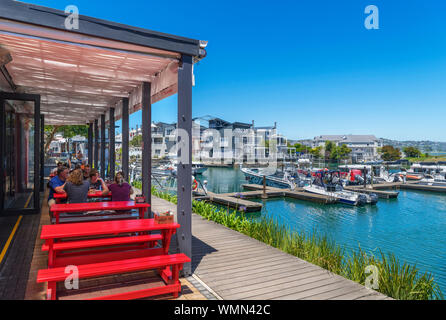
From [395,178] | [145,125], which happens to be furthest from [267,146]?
[145,125]

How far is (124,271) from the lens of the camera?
3.24m

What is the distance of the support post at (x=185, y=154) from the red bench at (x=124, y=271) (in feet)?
2.29

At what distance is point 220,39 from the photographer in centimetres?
5578

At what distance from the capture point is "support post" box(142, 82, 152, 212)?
677cm

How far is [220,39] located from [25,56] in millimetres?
54811

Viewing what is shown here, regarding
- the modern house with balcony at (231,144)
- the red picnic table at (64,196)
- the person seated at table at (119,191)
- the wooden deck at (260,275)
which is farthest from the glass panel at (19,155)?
the modern house with balcony at (231,144)

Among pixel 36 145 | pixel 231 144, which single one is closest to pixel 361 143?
pixel 231 144

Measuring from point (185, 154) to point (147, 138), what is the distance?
10.3 ft

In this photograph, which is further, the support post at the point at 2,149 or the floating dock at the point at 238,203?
the floating dock at the point at 238,203

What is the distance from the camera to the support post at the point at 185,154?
4.16 m
